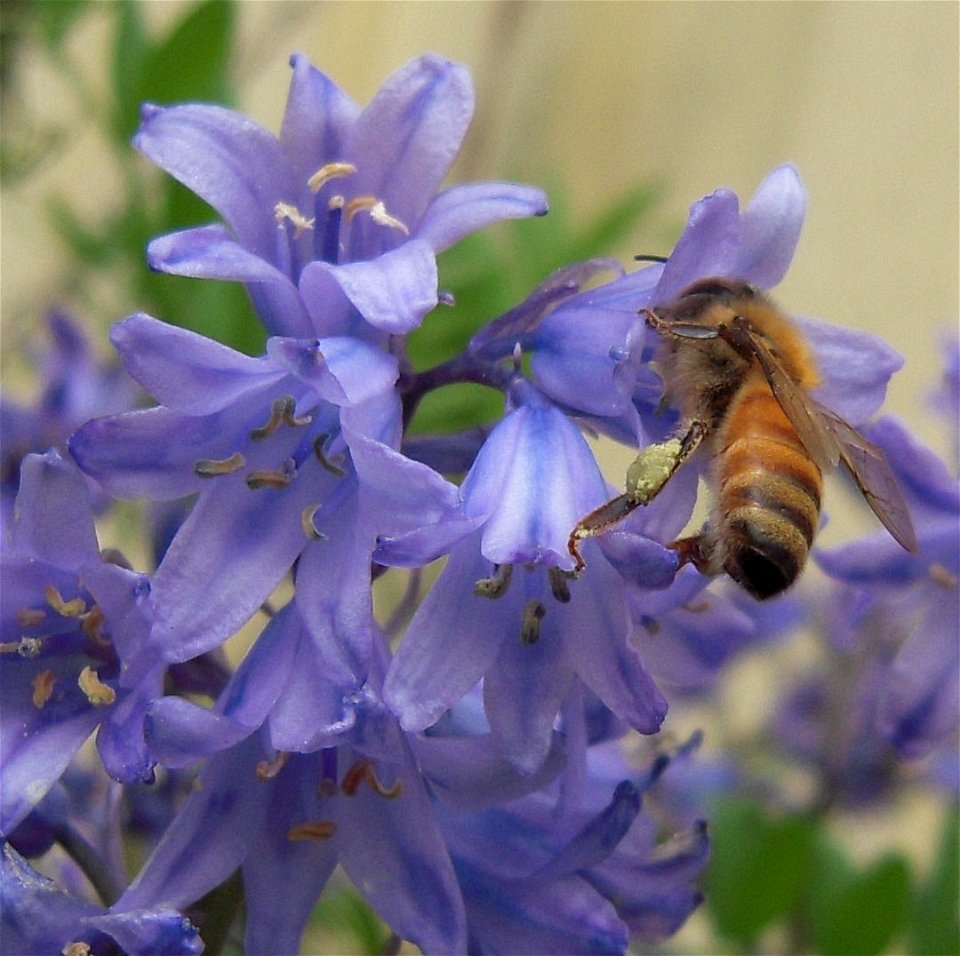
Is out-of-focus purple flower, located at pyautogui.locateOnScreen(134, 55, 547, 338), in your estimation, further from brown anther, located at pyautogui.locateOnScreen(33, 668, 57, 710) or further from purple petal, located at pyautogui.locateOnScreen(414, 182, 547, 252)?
brown anther, located at pyautogui.locateOnScreen(33, 668, 57, 710)

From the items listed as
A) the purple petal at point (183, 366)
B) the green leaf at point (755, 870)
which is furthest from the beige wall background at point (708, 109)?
the purple petal at point (183, 366)

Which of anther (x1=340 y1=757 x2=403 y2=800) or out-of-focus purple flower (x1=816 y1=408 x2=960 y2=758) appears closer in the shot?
anther (x1=340 y1=757 x2=403 y2=800)

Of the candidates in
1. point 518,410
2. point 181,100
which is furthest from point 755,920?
point 181,100

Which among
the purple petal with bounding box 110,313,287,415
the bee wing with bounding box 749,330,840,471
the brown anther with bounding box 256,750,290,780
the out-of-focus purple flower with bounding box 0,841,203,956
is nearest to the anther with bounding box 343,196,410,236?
the purple petal with bounding box 110,313,287,415

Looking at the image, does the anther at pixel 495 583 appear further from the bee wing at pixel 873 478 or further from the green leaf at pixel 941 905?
the green leaf at pixel 941 905

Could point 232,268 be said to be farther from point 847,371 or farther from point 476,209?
point 847,371
